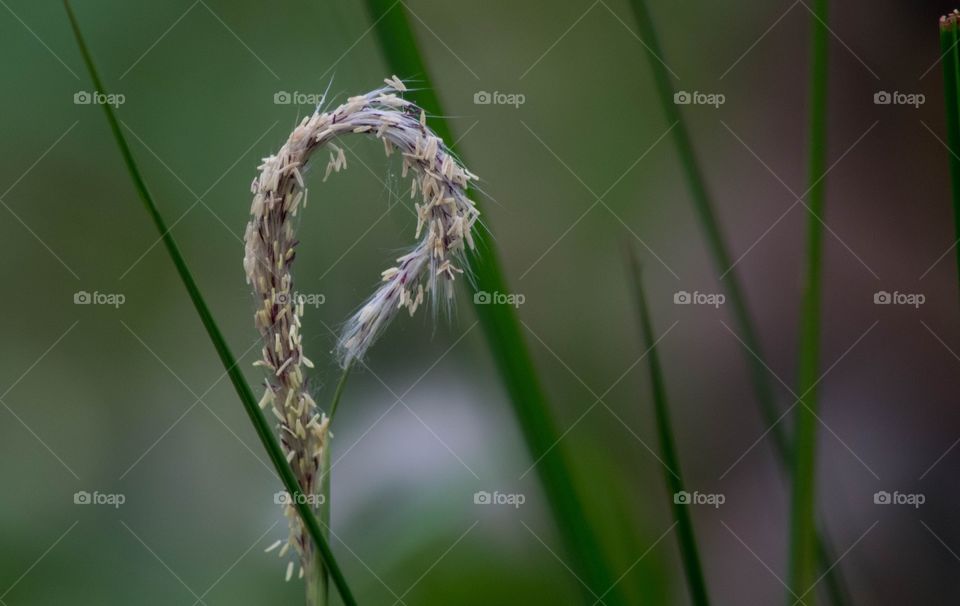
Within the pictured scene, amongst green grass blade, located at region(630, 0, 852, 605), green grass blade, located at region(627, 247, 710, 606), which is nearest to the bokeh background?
green grass blade, located at region(630, 0, 852, 605)

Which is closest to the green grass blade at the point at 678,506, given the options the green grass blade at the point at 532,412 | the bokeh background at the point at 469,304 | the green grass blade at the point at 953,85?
the green grass blade at the point at 532,412

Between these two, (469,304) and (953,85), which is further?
(469,304)

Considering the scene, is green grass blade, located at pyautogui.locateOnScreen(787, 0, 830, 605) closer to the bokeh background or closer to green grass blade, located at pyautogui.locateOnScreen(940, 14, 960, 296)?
green grass blade, located at pyautogui.locateOnScreen(940, 14, 960, 296)

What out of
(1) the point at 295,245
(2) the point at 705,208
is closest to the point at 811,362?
(2) the point at 705,208

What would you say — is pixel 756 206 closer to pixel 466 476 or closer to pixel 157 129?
pixel 466 476

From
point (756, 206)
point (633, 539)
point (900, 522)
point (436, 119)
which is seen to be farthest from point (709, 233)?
point (900, 522)

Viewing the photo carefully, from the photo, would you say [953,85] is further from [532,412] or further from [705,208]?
[532,412]
